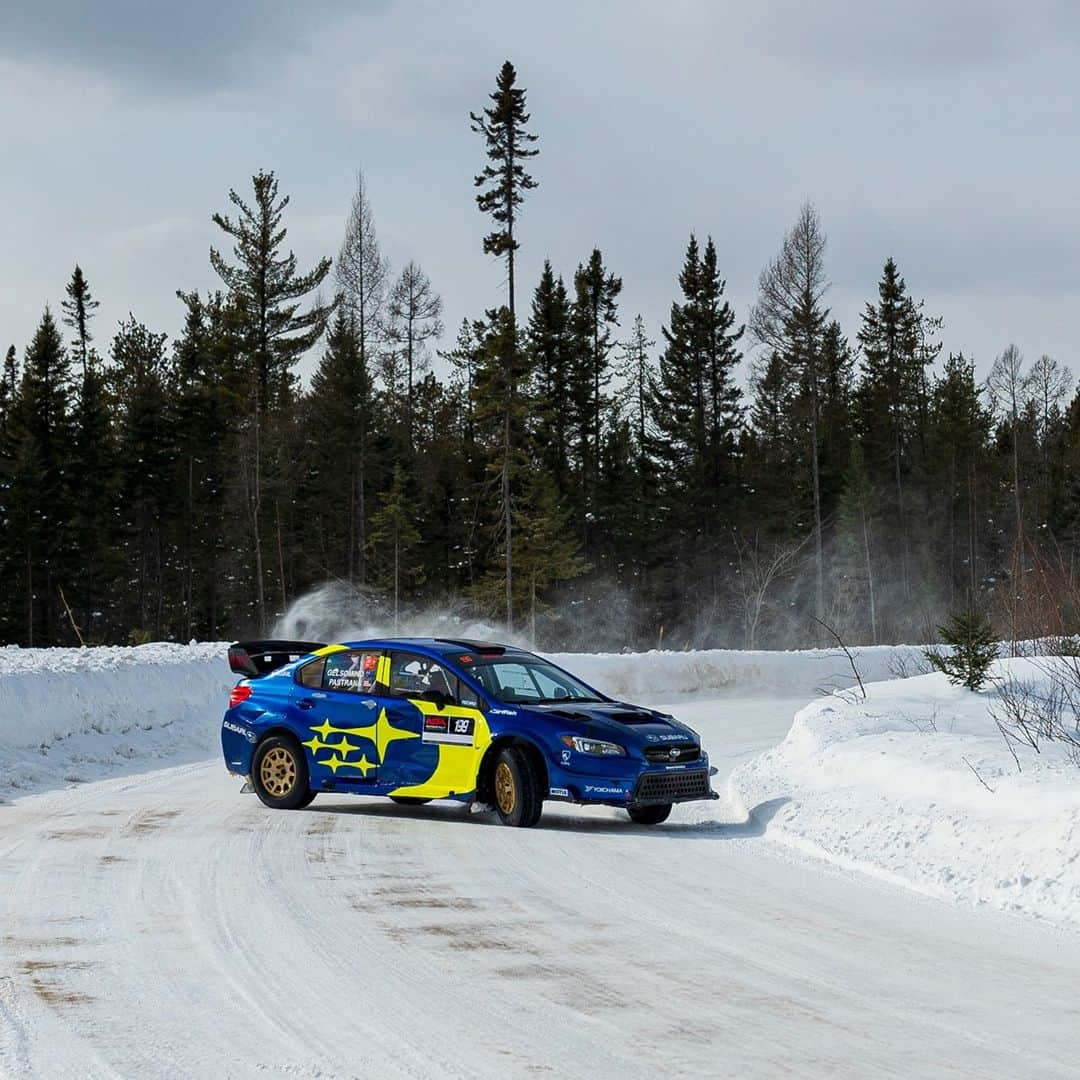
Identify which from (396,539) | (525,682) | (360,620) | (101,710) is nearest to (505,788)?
(525,682)

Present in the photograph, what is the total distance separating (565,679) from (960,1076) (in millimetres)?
8565

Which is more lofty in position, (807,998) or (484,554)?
(484,554)

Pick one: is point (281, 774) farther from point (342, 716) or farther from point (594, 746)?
point (594, 746)

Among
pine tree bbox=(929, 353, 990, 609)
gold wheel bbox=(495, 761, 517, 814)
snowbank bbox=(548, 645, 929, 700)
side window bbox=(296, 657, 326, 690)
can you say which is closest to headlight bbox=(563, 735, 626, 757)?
gold wheel bbox=(495, 761, 517, 814)

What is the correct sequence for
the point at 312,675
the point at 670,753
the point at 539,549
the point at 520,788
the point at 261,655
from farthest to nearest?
the point at 539,549 → the point at 261,655 → the point at 312,675 → the point at 670,753 → the point at 520,788

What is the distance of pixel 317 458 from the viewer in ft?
218

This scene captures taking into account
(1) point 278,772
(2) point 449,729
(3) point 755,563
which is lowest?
(1) point 278,772

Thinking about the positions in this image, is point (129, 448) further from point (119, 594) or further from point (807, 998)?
point (807, 998)

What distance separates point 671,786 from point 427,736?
2.21m

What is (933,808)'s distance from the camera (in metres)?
10.7

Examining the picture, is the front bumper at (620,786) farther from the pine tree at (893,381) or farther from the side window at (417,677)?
the pine tree at (893,381)

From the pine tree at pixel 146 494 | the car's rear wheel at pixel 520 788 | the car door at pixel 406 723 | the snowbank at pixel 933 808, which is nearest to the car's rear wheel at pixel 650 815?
the snowbank at pixel 933 808

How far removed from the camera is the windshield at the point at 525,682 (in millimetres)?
12906

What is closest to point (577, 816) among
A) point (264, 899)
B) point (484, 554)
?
point (264, 899)
